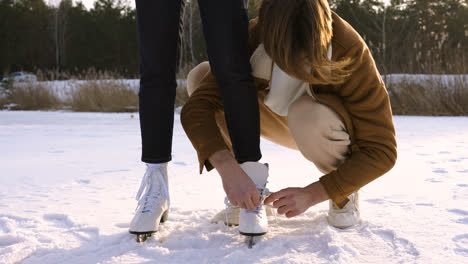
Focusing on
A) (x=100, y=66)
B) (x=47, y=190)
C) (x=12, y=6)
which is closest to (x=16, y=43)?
(x=12, y=6)

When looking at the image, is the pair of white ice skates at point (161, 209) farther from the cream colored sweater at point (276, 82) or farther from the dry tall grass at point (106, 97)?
the dry tall grass at point (106, 97)

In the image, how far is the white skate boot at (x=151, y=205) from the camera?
40.4 inches

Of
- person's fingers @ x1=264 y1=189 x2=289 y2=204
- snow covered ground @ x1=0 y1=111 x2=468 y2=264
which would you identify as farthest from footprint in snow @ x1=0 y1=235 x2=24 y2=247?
person's fingers @ x1=264 y1=189 x2=289 y2=204

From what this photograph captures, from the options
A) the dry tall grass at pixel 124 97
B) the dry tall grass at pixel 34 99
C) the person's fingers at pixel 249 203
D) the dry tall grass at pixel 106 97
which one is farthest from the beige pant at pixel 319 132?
the dry tall grass at pixel 34 99

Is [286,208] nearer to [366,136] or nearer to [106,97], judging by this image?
[366,136]

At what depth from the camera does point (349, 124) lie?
40.6 inches

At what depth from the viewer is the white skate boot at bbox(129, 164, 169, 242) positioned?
1025 mm

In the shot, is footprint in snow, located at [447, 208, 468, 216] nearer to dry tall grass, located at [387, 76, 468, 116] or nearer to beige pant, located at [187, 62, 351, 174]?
beige pant, located at [187, 62, 351, 174]

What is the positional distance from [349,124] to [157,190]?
534mm

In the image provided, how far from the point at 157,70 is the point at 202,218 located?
464 mm

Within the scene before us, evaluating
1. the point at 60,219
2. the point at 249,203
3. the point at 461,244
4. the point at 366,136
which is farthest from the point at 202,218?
the point at 461,244

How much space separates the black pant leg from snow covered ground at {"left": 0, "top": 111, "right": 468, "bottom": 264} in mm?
249

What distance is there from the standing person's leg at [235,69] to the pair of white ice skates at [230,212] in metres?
0.07

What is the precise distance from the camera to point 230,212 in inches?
45.8
